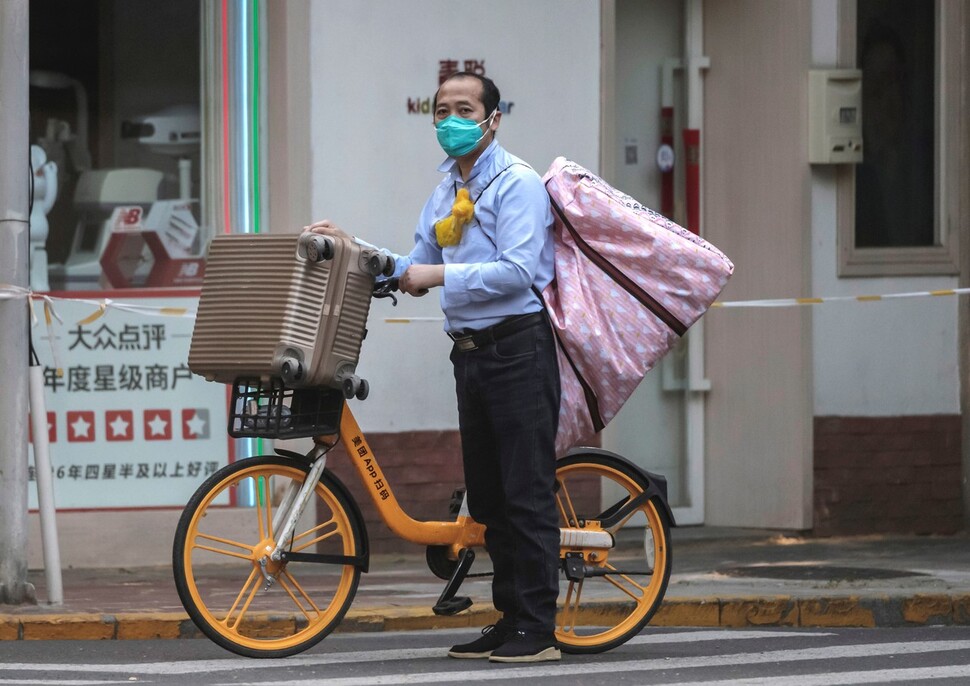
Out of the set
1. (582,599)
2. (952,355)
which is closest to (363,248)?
(582,599)

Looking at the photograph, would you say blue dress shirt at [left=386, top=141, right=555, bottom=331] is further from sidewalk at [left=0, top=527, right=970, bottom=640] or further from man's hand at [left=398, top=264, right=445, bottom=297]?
sidewalk at [left=0, top=527, right=970, bottom=640]

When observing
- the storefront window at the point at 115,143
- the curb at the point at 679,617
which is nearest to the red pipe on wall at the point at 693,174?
the storefront window at the point at 115,143

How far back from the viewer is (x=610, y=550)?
6.62 metres

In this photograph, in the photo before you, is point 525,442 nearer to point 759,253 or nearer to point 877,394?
point 759,253

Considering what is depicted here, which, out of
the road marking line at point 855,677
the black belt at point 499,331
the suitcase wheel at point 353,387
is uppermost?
the black belt at point 499,331

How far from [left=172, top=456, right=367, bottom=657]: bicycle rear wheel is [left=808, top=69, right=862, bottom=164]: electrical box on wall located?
4.64 m

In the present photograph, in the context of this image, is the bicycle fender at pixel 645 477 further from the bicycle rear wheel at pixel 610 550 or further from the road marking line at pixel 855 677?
the road marking line at pixel 855 677

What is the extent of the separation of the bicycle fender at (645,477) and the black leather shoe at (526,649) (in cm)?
69

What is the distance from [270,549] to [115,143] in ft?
13.5

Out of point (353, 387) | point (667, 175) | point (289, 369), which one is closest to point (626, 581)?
point (353, 387)

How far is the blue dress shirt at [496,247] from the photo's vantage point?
19.6ft

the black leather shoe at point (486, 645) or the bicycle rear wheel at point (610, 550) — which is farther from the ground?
the bicycle rear wheel at point (610, 550)

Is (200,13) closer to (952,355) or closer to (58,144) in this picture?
(58,144)

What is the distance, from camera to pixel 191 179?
9.60 m
